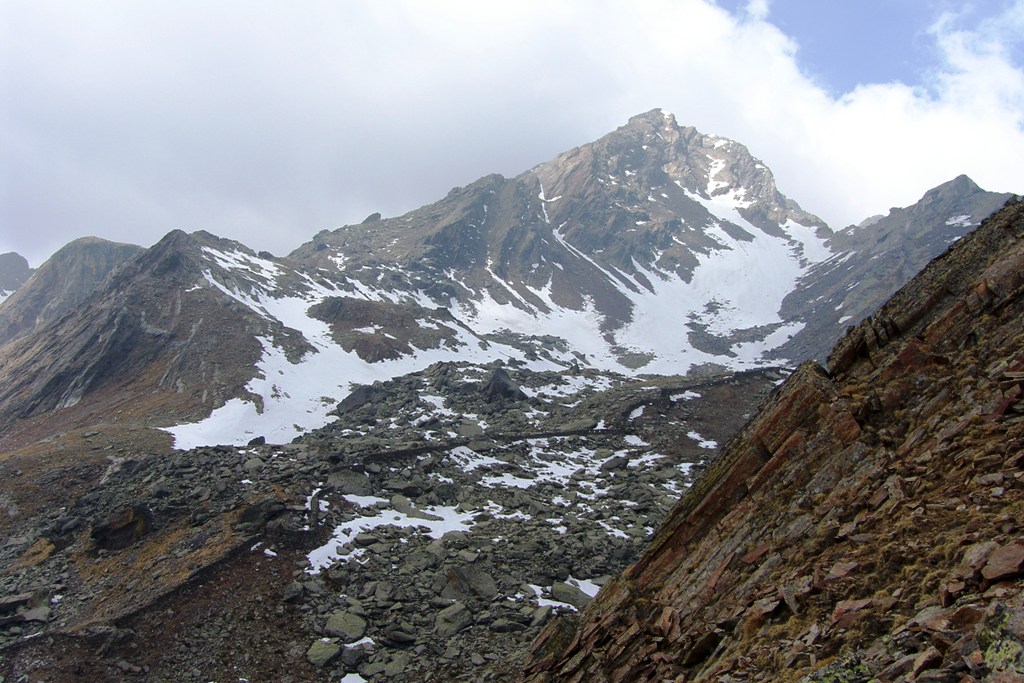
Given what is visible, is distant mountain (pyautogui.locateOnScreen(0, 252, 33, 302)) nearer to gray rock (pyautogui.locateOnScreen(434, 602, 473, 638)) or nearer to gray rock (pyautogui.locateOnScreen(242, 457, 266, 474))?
gray rock (pyautogui.locateOnScreen(242, 457, 266, 474))

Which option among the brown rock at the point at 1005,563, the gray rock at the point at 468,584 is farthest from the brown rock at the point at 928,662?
the gray rock at the point at 468,584

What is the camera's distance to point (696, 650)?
1009cm

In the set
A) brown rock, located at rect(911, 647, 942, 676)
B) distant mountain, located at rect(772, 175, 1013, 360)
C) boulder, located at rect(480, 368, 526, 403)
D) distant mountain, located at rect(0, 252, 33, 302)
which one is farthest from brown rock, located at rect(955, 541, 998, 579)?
distant mountain, located at rect(0, 252, 33, 302)

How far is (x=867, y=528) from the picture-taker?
9.47 metres

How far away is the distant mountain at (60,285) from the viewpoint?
116 meters

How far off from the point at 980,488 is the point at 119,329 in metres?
70.8

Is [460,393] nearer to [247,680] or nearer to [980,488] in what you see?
[247,680]

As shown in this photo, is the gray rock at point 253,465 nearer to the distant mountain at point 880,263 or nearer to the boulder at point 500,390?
the boulder at point 500,390

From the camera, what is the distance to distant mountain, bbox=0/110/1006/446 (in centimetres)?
5475

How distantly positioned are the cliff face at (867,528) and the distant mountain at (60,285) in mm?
133704

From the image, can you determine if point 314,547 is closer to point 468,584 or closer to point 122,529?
point 468,584

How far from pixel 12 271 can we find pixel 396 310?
6521 inches

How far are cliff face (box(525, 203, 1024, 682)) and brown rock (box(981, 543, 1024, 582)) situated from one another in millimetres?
18

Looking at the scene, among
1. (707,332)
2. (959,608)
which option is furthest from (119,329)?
(707,332)
